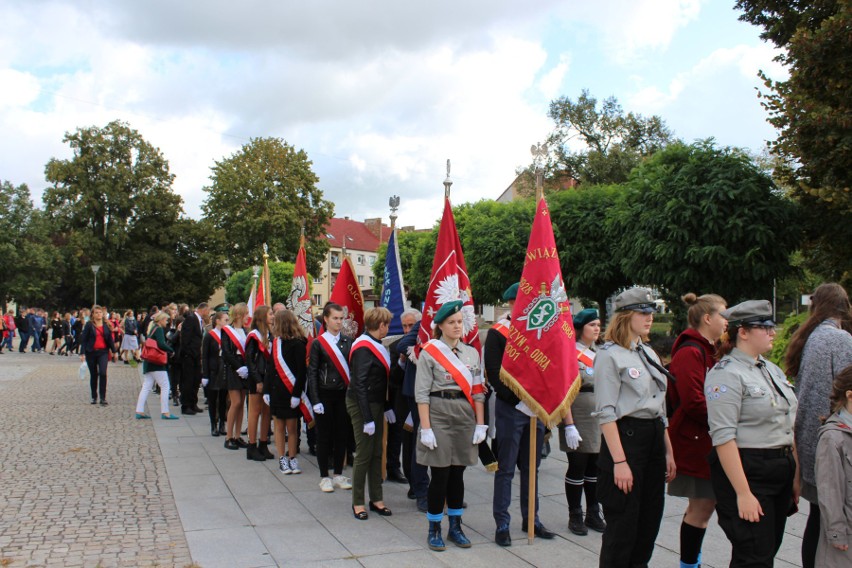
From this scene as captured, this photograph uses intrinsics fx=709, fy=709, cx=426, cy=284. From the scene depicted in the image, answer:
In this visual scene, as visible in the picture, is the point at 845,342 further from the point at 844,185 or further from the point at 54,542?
the point at 844,185

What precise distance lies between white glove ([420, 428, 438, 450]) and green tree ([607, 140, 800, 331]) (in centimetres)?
1491

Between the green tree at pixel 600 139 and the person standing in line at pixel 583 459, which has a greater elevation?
the green tree at pixel 600 139

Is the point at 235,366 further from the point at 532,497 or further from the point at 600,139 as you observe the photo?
the point at 600,139

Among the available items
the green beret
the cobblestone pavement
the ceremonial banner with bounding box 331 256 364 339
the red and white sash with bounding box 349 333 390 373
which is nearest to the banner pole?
the green beret

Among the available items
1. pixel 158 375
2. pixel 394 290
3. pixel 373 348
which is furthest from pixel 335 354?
pixel 158 375

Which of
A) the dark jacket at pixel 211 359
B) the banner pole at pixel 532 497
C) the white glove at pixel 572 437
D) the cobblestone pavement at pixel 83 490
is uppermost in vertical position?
the dark jacket at pixel 211 359

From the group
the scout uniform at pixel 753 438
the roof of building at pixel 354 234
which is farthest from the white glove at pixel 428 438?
the roof of building at pixel 354 234

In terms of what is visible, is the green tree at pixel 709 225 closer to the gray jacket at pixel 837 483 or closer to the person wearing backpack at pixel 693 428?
the person wearing backpack at pixel 693 428

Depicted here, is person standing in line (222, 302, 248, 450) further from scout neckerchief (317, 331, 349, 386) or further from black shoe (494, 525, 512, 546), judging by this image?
black shoe (494, 525, 512, 546)

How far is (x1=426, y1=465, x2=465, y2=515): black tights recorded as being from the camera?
17.5 feet

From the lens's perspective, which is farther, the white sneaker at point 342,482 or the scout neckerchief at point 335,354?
the white sneaker at point 342,482

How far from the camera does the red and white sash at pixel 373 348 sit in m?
6.39

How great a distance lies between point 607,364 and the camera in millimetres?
4180

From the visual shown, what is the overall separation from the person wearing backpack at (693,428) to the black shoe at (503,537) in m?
1.36
